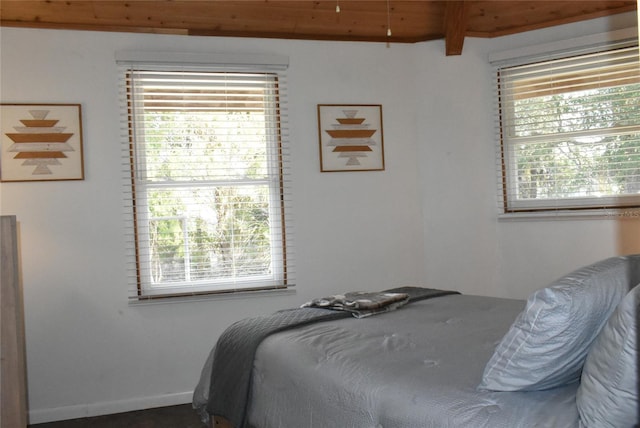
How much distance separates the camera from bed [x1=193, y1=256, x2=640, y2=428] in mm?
1520

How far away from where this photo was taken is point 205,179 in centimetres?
414

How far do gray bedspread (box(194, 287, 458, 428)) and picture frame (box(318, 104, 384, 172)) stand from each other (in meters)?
1.66

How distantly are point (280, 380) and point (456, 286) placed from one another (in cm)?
245

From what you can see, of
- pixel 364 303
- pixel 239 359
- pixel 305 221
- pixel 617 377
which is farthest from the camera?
pixel 305 221

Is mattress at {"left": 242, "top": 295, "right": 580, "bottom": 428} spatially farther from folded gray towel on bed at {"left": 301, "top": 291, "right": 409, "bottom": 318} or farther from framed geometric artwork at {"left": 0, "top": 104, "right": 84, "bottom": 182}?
framed geometric artwork at {"left": 0, "top": 104, "right": 84, "bottom": 182}

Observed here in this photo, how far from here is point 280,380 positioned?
2346 millimetres

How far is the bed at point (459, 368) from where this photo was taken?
1520 mm

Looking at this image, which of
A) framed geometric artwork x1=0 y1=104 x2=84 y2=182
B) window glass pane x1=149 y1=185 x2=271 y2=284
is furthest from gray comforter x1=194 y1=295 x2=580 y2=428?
framed geometric artwork x1=0 y1=104 x2=84 y2=182

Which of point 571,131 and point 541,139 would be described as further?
point 541,139

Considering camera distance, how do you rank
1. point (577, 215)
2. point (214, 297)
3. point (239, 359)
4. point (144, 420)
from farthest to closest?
point (577, 215) → point (214, 297) → point (144, 420) → point (239, 359)

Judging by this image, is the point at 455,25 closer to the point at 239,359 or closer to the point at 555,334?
the point at 239,359

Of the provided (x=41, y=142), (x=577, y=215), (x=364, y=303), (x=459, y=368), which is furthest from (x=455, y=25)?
(x=459, y=368)

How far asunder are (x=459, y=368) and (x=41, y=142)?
291cm

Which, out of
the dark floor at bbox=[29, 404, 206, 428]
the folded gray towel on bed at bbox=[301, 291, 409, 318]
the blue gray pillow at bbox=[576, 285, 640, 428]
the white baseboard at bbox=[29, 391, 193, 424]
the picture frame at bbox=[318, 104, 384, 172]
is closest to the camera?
the blue gray pillow at bbox=[576, 285, 640, 428]
